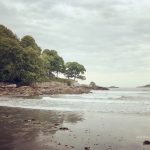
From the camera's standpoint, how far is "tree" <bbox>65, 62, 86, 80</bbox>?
167875 mm

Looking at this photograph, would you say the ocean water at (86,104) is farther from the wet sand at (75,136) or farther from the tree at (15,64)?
the tree at (15,64)

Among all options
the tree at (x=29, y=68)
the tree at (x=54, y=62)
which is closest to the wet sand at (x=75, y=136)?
the tree at (x=29, y=68)

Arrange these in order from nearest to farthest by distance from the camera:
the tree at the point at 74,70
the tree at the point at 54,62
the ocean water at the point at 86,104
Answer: the ocean water at the point at 86,104 < the tree at the point at 54,62 < the tree at the point at 74,70

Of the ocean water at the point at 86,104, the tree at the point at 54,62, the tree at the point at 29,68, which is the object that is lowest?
the ocean water at the point at 86,104

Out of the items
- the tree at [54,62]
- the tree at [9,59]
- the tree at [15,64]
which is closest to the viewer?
the tree at [9,59]

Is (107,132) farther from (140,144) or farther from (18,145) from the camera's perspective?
(18,145)

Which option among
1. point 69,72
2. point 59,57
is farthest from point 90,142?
point 69,72

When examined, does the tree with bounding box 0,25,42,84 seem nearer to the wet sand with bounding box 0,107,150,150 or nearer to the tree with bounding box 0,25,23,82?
the tree with bounding box 0,25,23,82

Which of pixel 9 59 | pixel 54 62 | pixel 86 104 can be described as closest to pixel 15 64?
pixel 9 59

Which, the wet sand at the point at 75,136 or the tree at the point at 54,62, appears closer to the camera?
the wet sand at the point at 75,136

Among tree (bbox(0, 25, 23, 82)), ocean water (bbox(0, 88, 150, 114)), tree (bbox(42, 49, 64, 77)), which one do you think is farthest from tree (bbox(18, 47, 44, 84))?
tree (bbox(42, 49, 64, 77))

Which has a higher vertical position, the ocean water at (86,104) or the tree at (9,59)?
the tree at (9,59)

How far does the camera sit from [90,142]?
48.7ft

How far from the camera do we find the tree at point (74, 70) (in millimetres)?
167875
